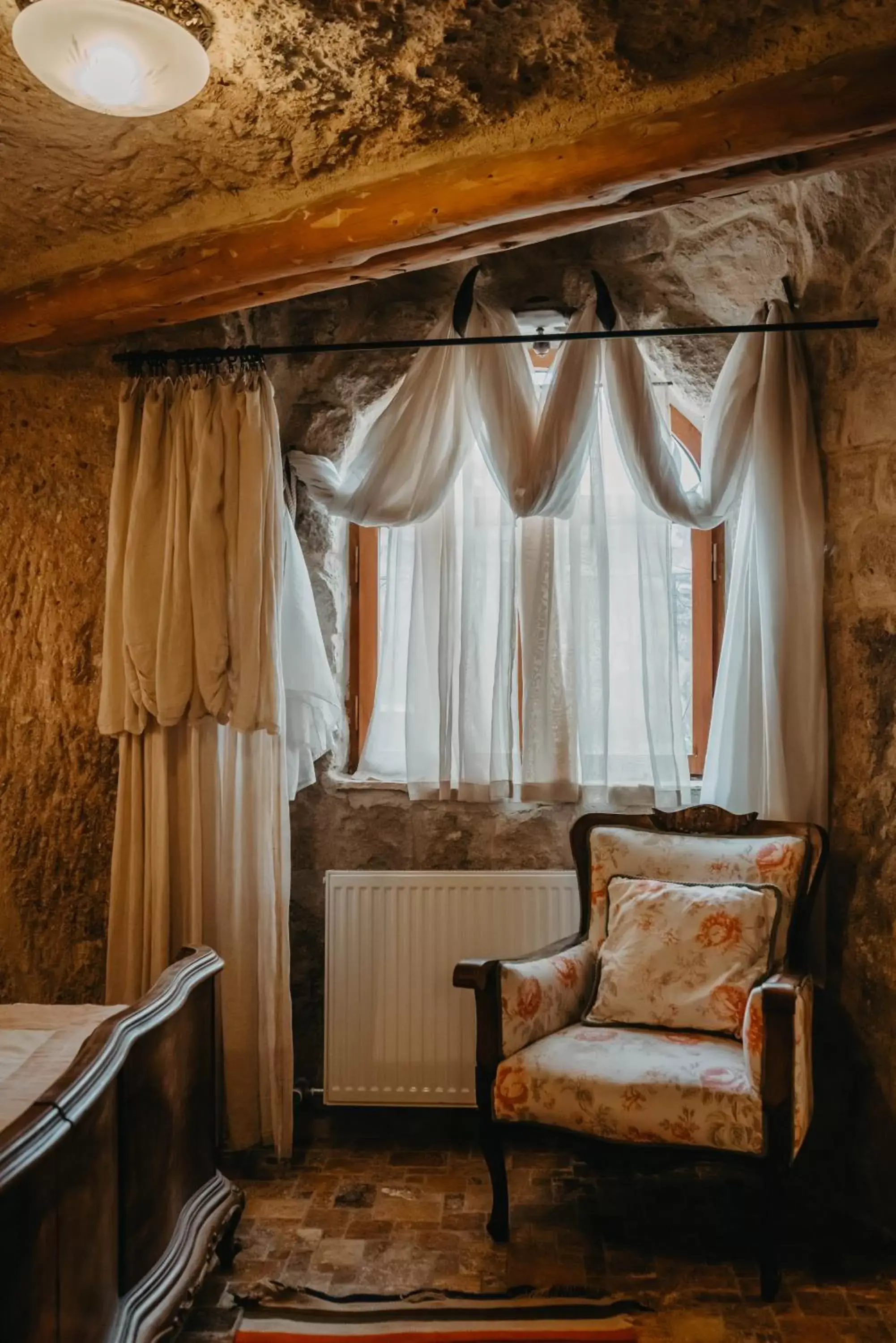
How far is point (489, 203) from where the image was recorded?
2451 millimetres

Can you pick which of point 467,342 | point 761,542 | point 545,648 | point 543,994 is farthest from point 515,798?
point 467,342

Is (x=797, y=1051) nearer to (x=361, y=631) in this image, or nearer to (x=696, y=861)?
(x=696, y=861)

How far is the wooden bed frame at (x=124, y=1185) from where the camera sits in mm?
1462

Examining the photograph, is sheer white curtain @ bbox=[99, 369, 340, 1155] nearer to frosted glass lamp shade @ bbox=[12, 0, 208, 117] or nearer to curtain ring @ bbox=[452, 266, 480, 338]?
curtain ring @ bbox=[452, 266, 480, 338]

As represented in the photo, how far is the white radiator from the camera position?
323cm

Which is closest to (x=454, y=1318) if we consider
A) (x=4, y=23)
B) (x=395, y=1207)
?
(x=395, y=1207)

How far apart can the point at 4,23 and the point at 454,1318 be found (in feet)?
8.94

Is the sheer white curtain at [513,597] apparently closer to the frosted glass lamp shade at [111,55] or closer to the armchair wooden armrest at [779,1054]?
the armchair wooden armrest at [779,1054]

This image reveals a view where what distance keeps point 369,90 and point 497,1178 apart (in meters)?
2.50

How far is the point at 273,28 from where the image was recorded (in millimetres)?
2145

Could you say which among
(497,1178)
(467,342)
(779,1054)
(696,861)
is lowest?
(497,1178)

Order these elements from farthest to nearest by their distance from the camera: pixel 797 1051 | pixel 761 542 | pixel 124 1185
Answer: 1. pixel 761 542
2. pixel 797 1051
3. pixel 124 1185

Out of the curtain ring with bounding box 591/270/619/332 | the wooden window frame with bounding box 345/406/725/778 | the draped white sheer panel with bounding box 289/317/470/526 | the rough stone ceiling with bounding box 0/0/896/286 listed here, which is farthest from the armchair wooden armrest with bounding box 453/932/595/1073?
the rough stone ceiling with bounding box 0/0/896/286

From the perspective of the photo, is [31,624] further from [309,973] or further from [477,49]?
[477,49]
